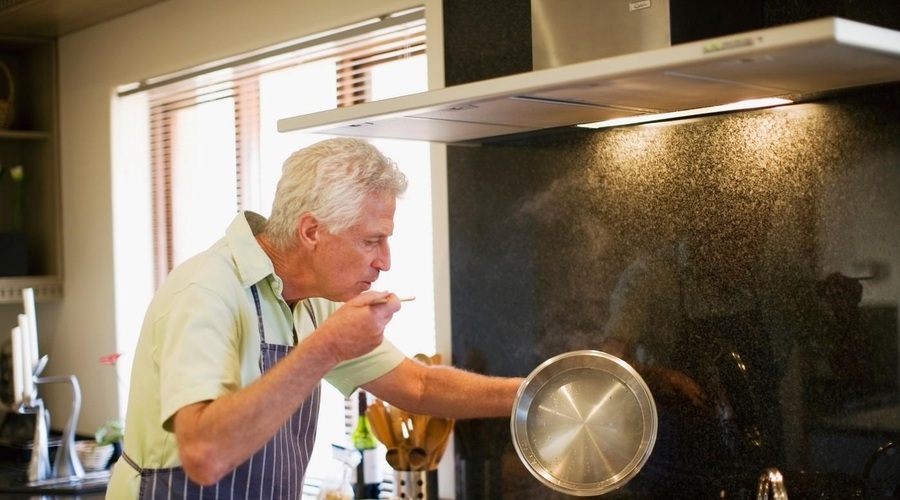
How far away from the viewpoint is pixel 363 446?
2414 millimetres

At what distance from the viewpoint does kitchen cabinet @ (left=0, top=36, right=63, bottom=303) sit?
11.9ft

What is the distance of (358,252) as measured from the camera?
5.53 ft

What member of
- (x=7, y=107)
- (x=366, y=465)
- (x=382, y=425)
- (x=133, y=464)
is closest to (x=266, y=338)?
(x=133, y=464)

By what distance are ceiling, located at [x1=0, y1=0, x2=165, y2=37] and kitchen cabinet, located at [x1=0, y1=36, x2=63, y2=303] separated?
0.14 m

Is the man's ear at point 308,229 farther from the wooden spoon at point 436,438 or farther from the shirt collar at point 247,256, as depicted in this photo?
the wooden spoon at point 436,438

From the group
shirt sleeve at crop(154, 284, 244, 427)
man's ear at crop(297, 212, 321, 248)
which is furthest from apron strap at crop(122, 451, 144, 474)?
man's ear at crop(297, 212, 321, 248)

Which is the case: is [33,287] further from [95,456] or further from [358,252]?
[358,252]

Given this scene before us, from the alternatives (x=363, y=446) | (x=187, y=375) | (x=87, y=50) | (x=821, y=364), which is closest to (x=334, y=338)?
(x=187, y=375)

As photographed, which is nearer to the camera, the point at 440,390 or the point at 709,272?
the point at 709,272

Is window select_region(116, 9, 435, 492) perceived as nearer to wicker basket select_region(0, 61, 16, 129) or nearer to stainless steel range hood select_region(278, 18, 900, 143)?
wicker basket select_region(0, 61, 16, 129)

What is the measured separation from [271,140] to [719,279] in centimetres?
158

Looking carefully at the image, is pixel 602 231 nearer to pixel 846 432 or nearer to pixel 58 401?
pixel 846 432

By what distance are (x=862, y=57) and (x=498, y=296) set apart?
1019mm

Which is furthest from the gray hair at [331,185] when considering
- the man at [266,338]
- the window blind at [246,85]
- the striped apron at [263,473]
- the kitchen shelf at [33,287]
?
the kitchen shelf at [33,287]
